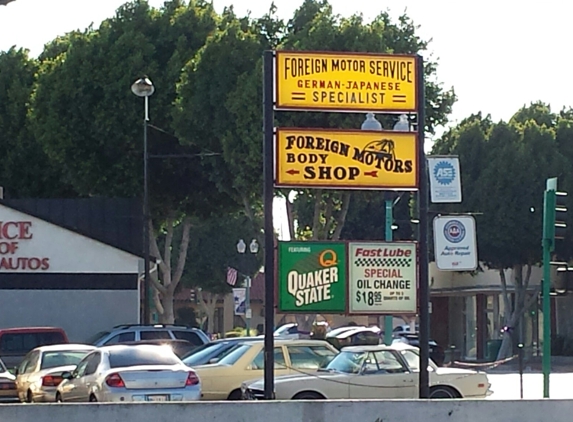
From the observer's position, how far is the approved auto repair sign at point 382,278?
640 inches

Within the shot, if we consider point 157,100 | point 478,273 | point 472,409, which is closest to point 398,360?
point 472,409

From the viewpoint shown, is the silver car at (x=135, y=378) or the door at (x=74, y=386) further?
the door at (x=74, y=386)

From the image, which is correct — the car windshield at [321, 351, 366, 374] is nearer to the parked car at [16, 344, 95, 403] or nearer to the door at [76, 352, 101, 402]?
the door at [76, 352, 101, 402]

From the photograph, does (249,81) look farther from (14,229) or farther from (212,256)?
(212,256)

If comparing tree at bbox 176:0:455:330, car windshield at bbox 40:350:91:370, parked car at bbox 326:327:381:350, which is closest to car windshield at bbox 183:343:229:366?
car windshield at bbox 40:350:91:370

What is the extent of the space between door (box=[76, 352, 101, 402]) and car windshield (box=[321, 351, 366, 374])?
12.7 ft

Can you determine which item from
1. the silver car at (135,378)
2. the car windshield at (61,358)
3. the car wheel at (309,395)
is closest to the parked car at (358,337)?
the car windshield at (61,358)

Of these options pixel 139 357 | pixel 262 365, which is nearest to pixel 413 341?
pixel 262 365

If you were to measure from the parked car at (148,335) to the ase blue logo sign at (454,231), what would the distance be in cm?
892

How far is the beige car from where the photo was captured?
19.7 metres

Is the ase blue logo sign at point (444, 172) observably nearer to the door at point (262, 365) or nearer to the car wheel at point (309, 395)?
the door at point (262, 365)

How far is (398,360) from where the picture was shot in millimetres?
18719

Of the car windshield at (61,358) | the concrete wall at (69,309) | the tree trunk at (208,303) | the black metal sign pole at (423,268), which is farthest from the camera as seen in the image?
the tree trunk at (208,303)

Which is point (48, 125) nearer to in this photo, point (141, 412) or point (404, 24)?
point (404, 24)
